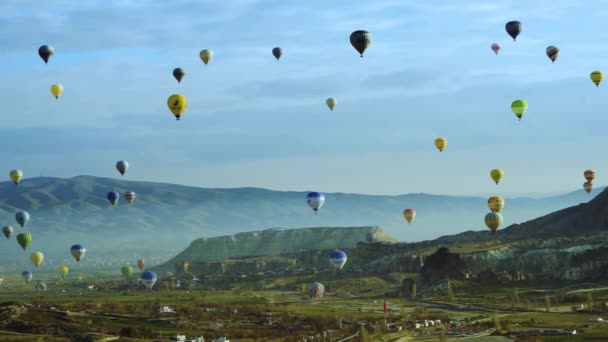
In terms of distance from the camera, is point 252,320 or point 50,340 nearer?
point 50,340

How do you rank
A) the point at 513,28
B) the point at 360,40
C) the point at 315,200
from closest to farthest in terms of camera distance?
the point at 360,40 → the point at 513,28 → the point at 315,200

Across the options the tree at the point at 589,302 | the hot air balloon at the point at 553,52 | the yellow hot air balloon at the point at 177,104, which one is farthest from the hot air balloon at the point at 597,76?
the yellow hot air balloon at the point at 177,104

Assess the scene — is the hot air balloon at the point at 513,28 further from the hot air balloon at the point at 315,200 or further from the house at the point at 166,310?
the house at the point at 166,310

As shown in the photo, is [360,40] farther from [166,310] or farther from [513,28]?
[166,310]

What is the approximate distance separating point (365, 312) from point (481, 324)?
3611 centimetres

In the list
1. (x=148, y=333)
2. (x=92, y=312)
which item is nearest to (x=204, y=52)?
(x=92, y=312)

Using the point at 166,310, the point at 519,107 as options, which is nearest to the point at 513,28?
the point at 519,107

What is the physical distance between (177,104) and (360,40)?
102ft

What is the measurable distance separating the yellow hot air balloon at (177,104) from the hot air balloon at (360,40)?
95.5 ft

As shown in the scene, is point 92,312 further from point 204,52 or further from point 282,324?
point 204,52

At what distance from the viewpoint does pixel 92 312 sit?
180625 millimetres

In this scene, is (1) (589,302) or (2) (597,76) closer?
(1) (589,302)

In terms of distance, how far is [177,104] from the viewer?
166 m

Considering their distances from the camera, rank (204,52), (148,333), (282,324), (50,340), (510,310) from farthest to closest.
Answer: (204,52), (510,310), (282,324), (148,333), (50,340)
